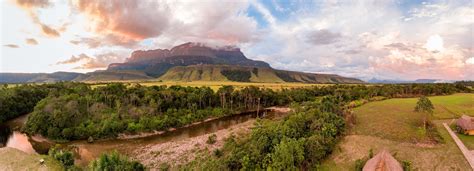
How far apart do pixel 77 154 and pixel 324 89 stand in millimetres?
115715

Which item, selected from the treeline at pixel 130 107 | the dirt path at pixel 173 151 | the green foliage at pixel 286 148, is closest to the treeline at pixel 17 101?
the treeline at pixel 130 107

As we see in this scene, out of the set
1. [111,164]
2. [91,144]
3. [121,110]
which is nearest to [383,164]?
[111,164]

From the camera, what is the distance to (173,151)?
156 ft

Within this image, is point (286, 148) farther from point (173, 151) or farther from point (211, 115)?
point (211, 115)

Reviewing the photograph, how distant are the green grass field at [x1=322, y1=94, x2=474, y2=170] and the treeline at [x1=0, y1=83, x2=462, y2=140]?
42.1 meters

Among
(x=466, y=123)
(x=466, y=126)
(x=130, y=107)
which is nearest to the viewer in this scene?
(x=466, y=126)

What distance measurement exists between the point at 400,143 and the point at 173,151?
40.6 metres

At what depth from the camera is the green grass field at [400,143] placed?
35.6 metres

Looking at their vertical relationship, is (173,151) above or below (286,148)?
below

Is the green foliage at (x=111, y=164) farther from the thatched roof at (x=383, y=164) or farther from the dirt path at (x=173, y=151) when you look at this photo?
the thatched roof at (x=383, y=164)

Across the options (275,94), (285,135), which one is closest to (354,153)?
(285,135)

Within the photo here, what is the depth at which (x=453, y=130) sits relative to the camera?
160ft

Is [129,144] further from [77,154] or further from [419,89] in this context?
[419,89]

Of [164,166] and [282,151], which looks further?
[164,166]
